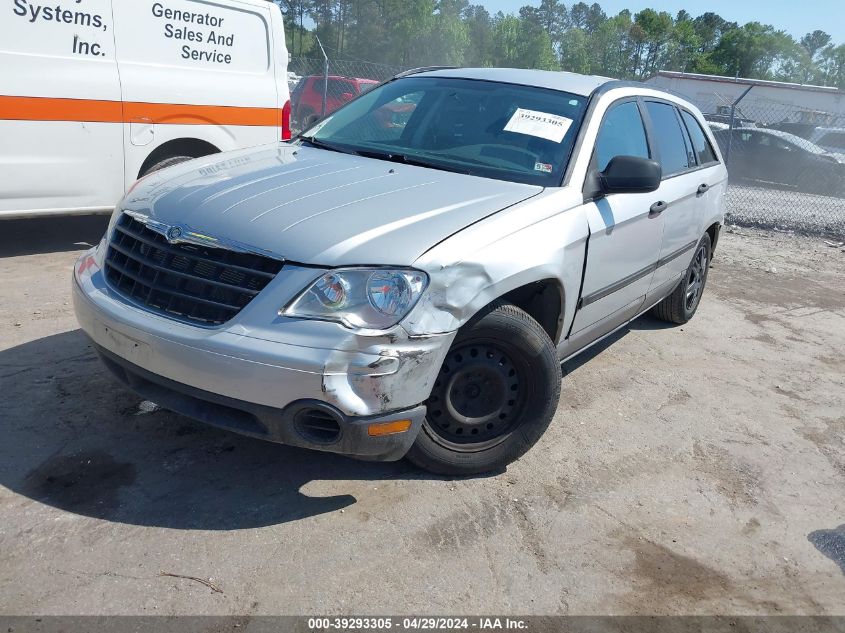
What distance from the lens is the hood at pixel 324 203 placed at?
2840mm

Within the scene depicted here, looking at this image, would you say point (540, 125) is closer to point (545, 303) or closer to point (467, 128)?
point (467, 128)

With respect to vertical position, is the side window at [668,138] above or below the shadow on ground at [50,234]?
above

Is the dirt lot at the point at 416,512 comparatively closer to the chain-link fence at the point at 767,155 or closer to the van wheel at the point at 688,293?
the van wheel at the point at 688,293

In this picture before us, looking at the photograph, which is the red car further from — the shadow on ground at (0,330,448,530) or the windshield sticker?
the shadow on ground at (0,330,448,530)

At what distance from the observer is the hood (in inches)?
112

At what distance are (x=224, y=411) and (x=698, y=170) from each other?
3.81 m

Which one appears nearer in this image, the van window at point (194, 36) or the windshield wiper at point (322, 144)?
the windshield wiper at point (322, 144)

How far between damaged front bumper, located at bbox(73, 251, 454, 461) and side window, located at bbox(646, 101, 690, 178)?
258 centimetres

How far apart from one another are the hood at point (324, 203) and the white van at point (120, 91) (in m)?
2.64

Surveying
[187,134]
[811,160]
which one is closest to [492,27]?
[811,160]

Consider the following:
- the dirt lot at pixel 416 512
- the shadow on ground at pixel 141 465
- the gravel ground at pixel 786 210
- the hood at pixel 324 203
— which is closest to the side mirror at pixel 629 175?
the hood at pixel 324 203

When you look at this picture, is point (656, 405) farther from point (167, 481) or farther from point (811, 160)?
point (811, 160)

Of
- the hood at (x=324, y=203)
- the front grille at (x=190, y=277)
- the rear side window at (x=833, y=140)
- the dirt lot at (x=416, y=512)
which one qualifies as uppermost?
the hood at (x=324, y=203)

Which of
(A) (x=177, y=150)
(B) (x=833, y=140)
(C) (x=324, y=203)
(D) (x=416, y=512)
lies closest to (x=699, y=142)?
(C) (x=324, y=203)
